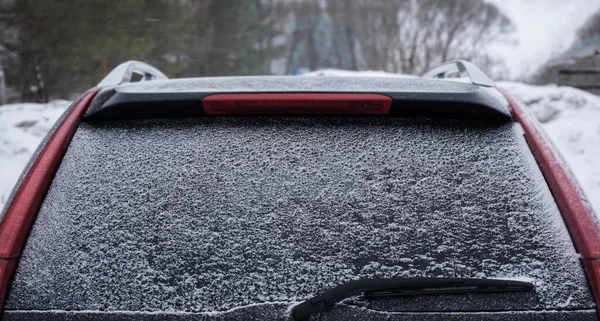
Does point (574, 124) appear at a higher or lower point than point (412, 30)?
lower

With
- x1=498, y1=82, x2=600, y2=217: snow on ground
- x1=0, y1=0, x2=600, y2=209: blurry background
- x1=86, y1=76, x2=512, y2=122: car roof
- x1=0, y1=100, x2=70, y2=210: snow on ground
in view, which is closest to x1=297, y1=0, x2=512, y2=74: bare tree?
x1=0, y1=0, x2=600, y2=209: blurry background

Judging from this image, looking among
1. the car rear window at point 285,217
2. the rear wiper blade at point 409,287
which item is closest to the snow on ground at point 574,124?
the car rear window at point 285,217

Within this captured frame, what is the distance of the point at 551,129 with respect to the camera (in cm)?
1023

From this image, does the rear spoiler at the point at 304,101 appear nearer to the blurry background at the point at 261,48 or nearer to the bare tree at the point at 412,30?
the blurry background at the point at 261,48

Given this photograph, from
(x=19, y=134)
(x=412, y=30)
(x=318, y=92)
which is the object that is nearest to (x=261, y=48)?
(x=412, y=30)

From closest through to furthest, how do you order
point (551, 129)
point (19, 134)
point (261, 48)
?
point (19, 134) → point (551, 129) → point (261, 48)

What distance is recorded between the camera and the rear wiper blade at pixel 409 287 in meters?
1.25

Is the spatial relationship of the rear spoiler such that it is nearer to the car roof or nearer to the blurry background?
the car roof

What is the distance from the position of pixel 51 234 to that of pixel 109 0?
1213 cm

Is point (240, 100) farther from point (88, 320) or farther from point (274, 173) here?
point (88, 320)

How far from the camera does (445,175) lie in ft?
4.79

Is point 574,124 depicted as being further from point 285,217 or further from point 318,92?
point 285,217

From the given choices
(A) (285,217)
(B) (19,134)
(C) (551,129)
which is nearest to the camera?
(A) (285,217)

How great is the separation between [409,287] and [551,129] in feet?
33.3
